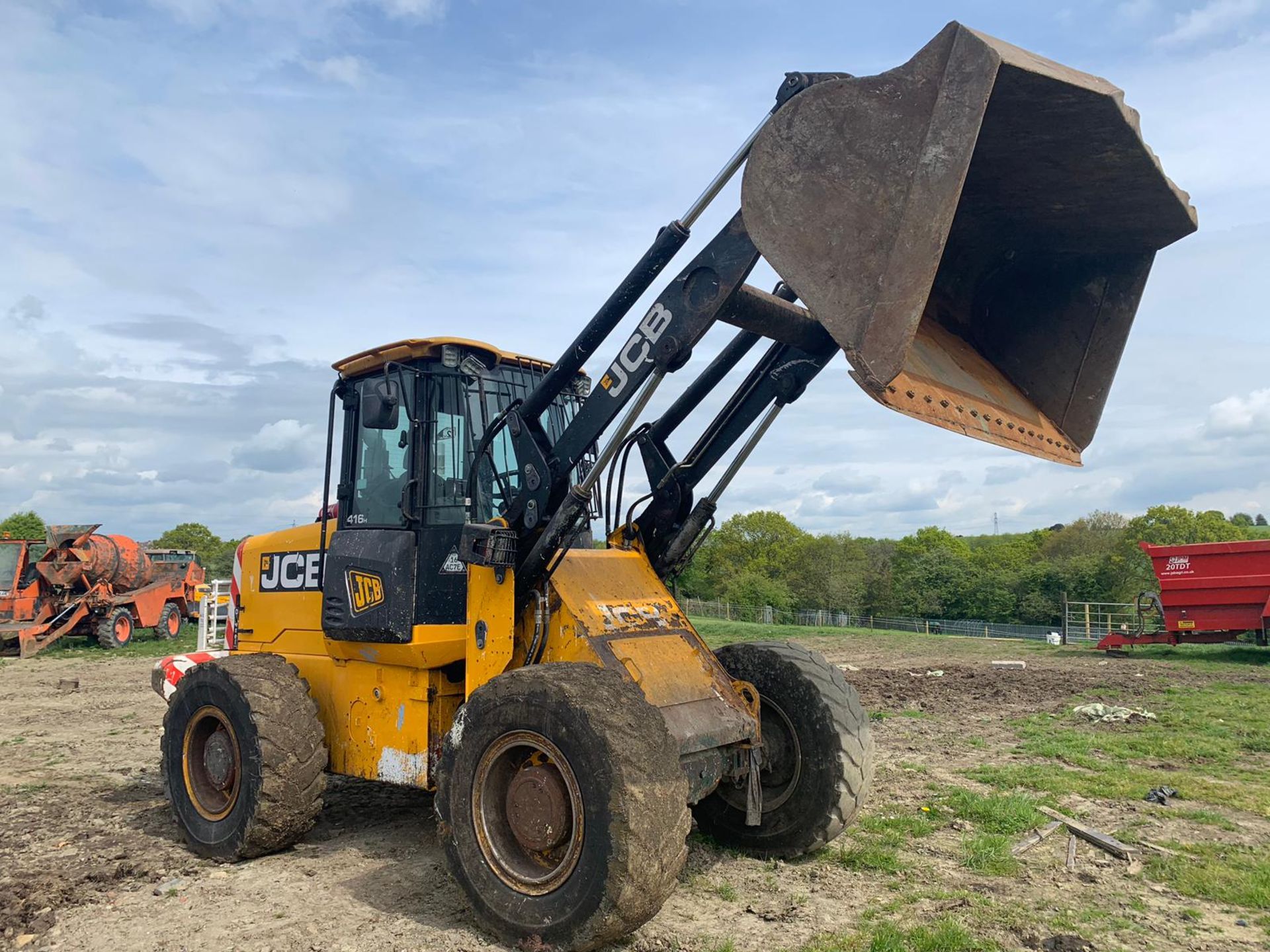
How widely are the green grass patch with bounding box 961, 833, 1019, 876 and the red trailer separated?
1452cm

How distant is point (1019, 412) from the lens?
4.97 metres

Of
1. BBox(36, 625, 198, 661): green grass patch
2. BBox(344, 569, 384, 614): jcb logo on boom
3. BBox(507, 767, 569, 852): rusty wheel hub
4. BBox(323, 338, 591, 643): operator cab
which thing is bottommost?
BBox(36, 625, 198, 661): green grass patch

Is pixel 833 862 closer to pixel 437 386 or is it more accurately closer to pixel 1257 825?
pixel 1257 825

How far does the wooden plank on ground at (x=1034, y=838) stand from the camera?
5828mm

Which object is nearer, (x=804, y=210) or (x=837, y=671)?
(x=804, y=210)

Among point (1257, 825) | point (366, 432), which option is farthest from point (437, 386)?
point (1257, 825)

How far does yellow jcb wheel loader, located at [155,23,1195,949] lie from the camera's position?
12.7 feet

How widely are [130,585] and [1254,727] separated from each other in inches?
909

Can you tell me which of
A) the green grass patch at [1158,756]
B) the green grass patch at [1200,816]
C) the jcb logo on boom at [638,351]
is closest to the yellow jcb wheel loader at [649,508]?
the jcb logo on boom at [638,351]

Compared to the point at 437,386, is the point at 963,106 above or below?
above

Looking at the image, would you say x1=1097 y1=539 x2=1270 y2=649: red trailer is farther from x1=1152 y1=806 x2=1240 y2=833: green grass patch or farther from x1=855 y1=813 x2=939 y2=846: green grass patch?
x1=855 y1=813 x2=939 y2=846: green grass patch

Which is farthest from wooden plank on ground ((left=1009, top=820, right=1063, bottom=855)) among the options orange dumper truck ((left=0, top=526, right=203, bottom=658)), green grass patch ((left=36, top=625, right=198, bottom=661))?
orange dumper truck ((left=0, top=526, right=203, bottom=658))

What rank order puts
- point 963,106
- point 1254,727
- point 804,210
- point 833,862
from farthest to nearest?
point 1254,727, point 833,862, point 804,210, point 963,106

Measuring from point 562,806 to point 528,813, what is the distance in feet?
0.71
